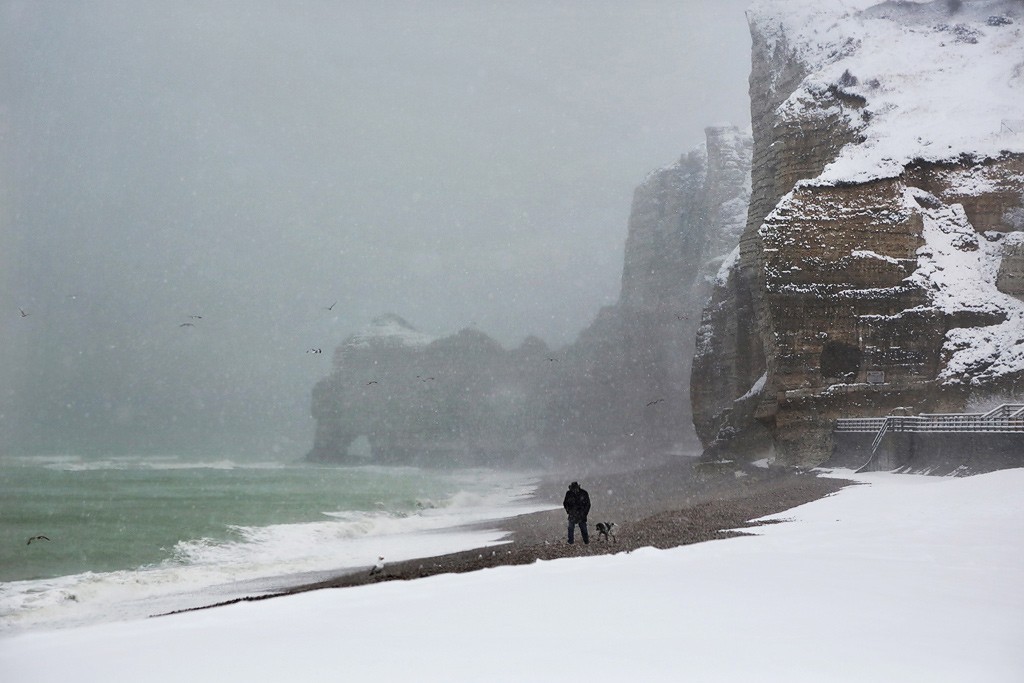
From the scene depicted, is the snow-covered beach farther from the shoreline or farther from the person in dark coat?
the person in dark coat

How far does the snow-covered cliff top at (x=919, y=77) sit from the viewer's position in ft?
114

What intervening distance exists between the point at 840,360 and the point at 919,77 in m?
14.9

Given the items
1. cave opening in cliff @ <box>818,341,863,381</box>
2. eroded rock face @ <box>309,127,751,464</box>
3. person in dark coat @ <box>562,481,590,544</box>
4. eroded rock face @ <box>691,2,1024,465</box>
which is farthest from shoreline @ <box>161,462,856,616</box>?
eroded rock face @ <box>309,127,751,464</box>

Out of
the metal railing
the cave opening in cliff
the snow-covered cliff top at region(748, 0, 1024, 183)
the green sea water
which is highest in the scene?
the snow-covered cliff top at region(748, 0, 1024, 183)

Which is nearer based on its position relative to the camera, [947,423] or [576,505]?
[576,505]

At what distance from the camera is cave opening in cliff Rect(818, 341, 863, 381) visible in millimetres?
33156

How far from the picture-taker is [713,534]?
12.9 meters

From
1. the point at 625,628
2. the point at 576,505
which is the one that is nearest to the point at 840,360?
the point at 576,505

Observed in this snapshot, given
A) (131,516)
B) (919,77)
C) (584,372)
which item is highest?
(919,77)

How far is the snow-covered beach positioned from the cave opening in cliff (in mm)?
24493

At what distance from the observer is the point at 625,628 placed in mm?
5820

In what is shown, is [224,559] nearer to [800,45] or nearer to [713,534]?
[713,534]

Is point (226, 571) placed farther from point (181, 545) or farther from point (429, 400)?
point (429, 400)

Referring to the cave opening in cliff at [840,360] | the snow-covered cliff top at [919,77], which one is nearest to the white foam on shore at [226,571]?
the cave opening in cliff at [840,360]
